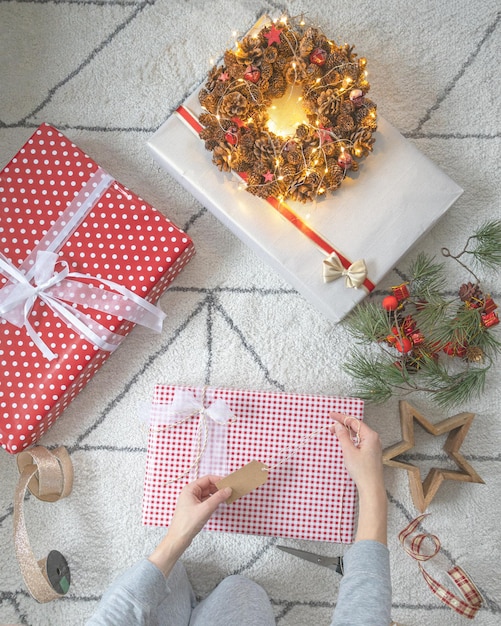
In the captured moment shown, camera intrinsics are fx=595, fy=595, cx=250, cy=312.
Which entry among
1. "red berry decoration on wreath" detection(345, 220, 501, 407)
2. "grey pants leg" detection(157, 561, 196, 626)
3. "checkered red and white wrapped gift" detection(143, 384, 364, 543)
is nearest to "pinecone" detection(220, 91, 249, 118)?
"red berry decoration on wreath" detection(345, 220, 501, 407)

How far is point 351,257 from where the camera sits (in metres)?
1.23

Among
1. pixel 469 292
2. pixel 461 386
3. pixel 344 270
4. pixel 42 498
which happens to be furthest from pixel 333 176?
pixel 42 498

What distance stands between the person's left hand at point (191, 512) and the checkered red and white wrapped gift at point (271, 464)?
0.30 ft

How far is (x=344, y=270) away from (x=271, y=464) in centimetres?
43

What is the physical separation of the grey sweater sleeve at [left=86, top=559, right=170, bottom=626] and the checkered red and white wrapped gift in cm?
15

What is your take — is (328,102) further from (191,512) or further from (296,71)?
(191,512)

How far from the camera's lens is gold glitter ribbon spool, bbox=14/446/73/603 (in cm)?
125

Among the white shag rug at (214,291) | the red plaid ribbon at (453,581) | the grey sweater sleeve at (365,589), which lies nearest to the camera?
the grey sweater sleeve at (365,589)

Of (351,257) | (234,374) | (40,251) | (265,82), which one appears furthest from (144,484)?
(265,82)

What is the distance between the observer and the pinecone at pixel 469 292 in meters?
1.31

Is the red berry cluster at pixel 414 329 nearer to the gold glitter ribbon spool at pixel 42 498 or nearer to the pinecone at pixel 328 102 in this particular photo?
the pinecone at pixel 328 102

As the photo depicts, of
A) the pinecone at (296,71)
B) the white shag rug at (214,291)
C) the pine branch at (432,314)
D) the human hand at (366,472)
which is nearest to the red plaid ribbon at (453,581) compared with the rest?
the white shag rug at (214,291)

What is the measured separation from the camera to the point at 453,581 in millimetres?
1299

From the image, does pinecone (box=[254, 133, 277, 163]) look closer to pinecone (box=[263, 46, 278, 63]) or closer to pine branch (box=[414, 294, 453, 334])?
pinecone (box=[263, 46, 278, 63])
